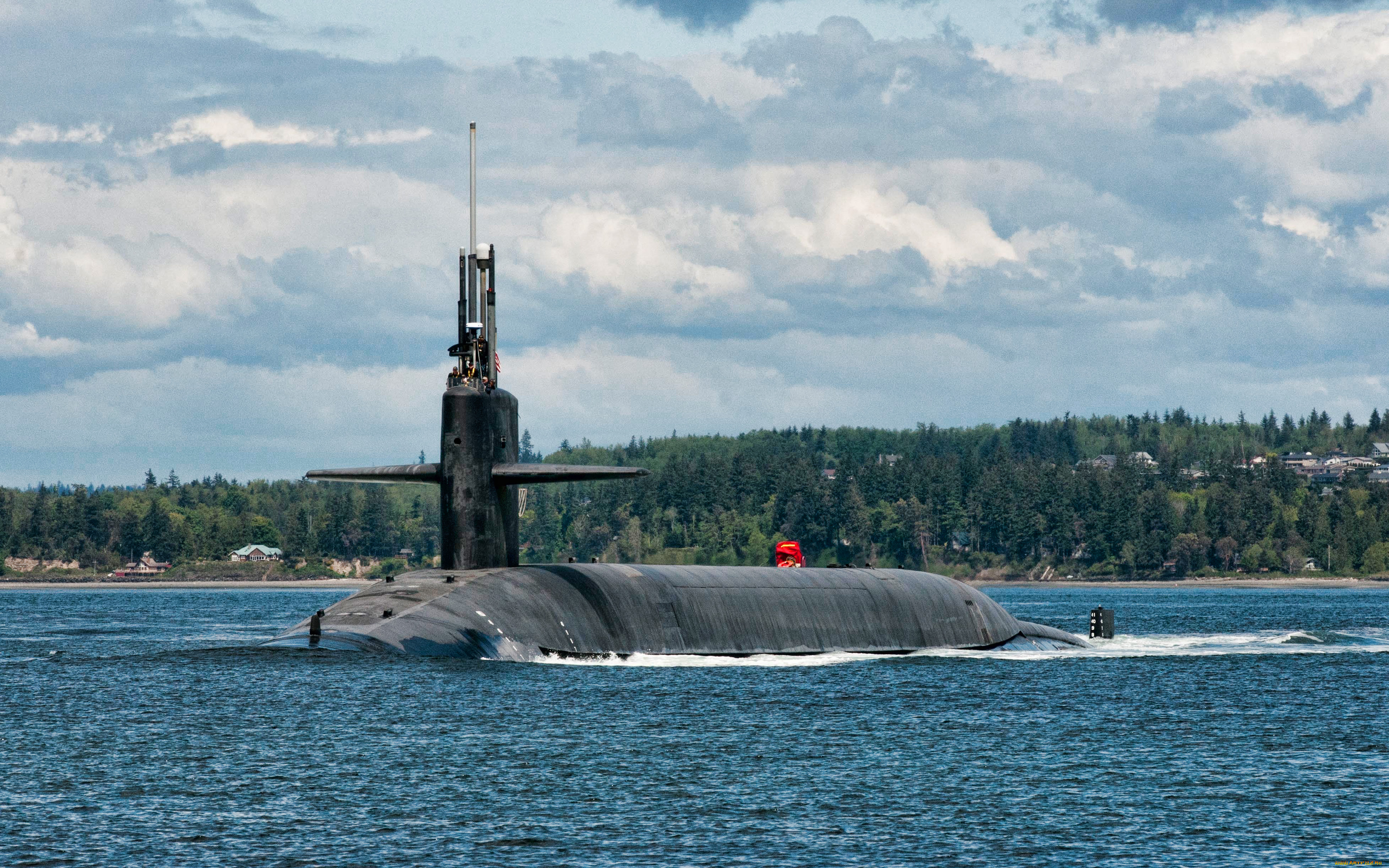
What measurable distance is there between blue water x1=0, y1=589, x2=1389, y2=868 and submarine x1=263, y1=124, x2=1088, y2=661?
690mm

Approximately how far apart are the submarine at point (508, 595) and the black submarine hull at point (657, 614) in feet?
0.15

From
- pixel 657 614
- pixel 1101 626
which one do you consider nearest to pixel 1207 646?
pixel 1101 626

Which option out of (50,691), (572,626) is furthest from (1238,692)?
(50,691)

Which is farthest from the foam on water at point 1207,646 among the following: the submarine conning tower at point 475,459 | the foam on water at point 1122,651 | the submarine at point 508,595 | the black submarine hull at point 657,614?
the submarine conning tower at point 475,459

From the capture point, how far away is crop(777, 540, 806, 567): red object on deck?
53.7 meters

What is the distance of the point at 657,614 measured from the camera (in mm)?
44594

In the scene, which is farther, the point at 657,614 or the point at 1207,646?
the point at 1207,646

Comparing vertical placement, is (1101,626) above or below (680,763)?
above

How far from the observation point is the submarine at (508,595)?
1570 inches

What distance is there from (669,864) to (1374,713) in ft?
81.3

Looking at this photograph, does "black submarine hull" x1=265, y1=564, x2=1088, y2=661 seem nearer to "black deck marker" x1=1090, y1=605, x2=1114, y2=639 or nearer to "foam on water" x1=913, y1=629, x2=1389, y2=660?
"foam on water" x1=913, y1=629, x2=1389, y2=660

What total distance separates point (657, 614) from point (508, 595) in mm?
5057

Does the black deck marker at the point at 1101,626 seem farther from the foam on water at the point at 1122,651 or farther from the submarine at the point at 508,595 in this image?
the submarine at the point at 508,595

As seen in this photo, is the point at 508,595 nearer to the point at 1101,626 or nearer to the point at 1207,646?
the point at 1101,626
